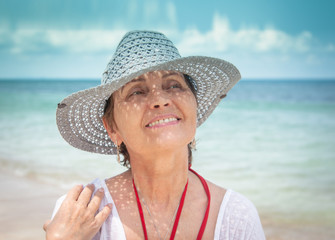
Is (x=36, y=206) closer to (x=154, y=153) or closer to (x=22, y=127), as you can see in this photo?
(x=154, y=153)

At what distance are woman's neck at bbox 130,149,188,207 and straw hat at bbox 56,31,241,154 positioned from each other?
404 millimetres

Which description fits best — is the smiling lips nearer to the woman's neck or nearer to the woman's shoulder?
the woman's neck

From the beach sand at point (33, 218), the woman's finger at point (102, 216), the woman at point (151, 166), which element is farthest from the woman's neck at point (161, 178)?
the beach sand at point (33, 218)

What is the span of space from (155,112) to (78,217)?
61 centimetres

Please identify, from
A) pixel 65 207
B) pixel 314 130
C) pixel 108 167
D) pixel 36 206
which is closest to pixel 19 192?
pixel 36 206

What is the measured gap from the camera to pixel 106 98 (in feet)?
6.73

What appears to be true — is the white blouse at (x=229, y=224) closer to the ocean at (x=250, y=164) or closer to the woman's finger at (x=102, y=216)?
the woman's finger at (x=102, y=216)

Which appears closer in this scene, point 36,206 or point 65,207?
point 65,207

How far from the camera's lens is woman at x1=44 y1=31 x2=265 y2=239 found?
179 cm

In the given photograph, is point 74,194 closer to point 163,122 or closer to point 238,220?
point 163,122

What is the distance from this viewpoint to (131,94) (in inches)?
74.2

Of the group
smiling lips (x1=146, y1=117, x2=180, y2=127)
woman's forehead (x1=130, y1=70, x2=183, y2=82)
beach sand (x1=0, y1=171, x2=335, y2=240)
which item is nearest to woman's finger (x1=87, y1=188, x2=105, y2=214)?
smiling lips (x1=146, y1=117, x2=180, y2=127)

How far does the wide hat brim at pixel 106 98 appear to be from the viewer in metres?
1.87

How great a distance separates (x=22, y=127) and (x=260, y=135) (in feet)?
23.8
